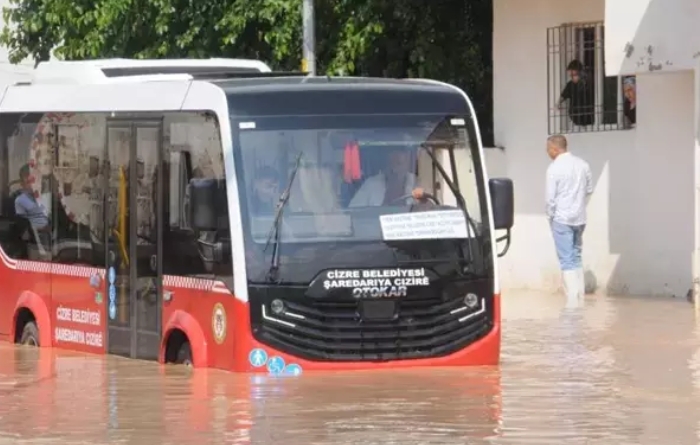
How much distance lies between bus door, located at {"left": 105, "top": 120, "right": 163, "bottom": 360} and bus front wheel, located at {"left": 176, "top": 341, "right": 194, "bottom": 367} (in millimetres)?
278

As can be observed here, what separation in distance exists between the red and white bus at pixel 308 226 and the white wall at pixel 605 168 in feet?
25.3

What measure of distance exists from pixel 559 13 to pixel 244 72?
7.66 metres

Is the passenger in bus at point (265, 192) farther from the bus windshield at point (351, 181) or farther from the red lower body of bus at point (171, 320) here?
the red lower body of bus at point (171, 320)

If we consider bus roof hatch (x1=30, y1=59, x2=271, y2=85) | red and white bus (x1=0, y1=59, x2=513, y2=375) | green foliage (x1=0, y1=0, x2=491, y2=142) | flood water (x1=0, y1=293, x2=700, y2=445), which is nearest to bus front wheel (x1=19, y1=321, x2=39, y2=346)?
flood water (x1=0, y1=293, x2=700, y2=445)

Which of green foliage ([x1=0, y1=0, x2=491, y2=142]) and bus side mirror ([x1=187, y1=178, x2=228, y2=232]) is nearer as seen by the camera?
bus side mirror ([x1=187, y1=178, x2=228, y2=232])

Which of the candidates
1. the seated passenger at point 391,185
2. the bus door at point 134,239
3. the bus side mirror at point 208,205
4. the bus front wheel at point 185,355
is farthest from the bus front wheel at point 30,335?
the seated passenger at point 391,185

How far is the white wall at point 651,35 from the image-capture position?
66.3ft

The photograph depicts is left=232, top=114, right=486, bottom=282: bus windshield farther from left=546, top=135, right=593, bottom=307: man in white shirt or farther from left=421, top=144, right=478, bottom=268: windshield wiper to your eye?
left=546, top=135, right=593, bottom=307: man in white shirt

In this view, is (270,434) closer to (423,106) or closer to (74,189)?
(423,106)

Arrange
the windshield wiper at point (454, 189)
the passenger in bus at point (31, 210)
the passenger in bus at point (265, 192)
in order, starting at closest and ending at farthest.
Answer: the passenger in bus at point (265, 192) < the windshield wiper at point (454, 189) < the passenger in bus at point (31, 210)

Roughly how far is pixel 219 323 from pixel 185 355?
86cm

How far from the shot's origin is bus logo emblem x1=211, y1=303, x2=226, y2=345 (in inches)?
524

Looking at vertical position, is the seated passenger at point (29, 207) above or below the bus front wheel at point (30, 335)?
above

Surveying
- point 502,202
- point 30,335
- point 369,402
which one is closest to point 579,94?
point 30,335
